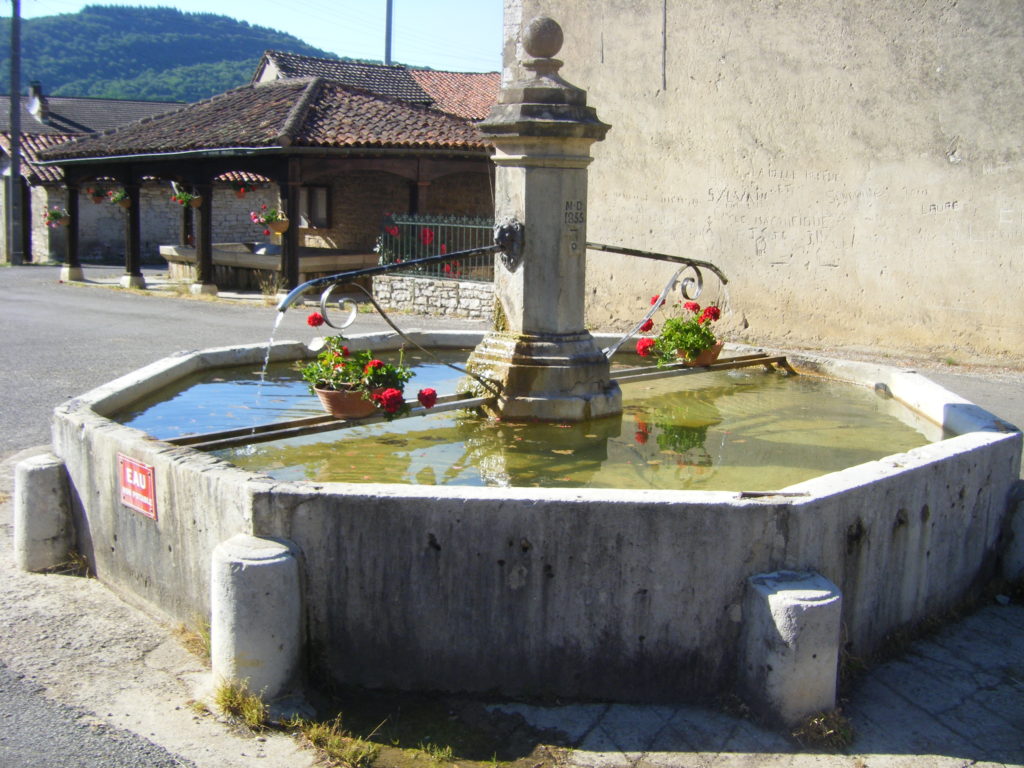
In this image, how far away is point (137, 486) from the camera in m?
4.50

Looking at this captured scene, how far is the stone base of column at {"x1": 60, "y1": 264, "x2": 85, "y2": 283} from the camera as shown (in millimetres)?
22288

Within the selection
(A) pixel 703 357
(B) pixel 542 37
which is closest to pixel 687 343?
(A) pixel 703 357

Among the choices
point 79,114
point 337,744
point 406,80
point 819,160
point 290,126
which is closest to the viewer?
point 337,744

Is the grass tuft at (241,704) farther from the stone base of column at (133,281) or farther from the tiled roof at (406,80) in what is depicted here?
the tiled roof at (406,80)

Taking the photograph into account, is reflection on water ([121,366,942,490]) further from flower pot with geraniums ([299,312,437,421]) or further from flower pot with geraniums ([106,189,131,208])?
Result: flower pot with geraniums ([106,189,131,208])

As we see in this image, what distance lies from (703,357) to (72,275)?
60.9ft

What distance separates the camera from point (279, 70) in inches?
1204

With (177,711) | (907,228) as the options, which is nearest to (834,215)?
Result: (907,228)

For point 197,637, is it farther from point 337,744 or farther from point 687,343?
point 687,343

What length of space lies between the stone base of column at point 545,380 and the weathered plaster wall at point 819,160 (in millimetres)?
7181

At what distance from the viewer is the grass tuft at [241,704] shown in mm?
3660

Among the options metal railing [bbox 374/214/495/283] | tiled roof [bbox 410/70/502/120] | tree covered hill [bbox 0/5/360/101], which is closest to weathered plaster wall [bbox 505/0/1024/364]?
metal railing [bbox 374/214/495/283]

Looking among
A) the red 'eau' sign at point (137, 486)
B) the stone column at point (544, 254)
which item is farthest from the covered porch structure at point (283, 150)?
the red 'eau' sign at point (137, 486)

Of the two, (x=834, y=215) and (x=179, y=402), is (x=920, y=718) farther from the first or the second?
(x=834, y=215)
